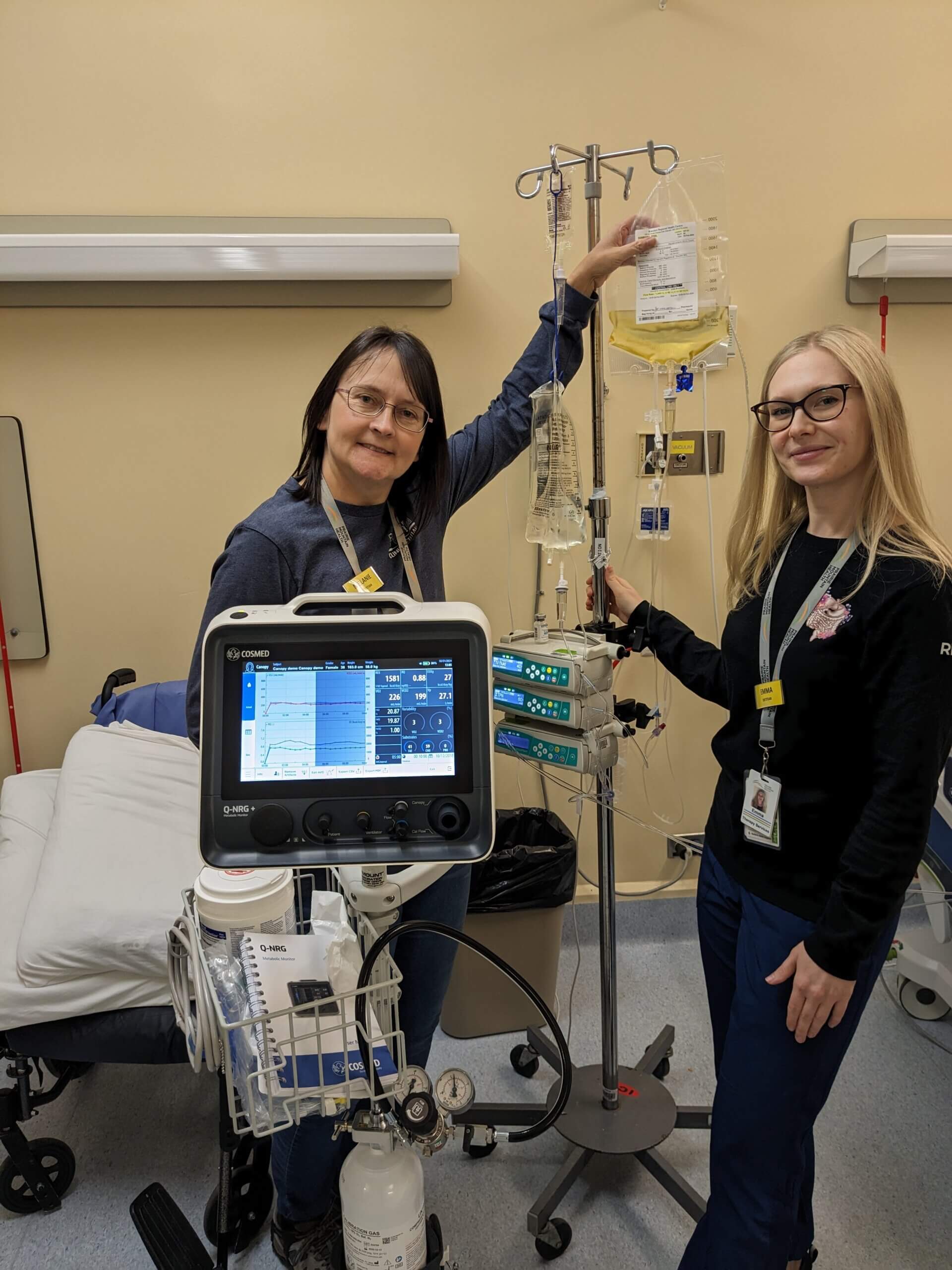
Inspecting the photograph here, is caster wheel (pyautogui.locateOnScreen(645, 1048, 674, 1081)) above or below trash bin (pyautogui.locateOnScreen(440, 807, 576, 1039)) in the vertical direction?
below

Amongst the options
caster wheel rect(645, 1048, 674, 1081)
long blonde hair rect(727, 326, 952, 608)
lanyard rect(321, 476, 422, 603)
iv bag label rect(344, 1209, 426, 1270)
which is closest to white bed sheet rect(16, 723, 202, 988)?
lanyard rect(321, 476, 422, 603)

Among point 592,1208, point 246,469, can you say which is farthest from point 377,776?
point 246,469

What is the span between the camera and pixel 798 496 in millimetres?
1456

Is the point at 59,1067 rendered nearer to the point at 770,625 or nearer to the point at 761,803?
the point at 761,803

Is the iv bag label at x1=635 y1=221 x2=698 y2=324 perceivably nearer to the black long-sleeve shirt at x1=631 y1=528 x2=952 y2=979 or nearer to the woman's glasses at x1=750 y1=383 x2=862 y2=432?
the woman's glasses at x1=750 y1=383 x2=862 y2=432

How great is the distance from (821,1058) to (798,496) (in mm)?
875

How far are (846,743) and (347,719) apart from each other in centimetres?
72

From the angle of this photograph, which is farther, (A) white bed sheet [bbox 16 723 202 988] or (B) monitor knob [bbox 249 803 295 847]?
(A) white bed sheet [bbox 16 723 202 988]

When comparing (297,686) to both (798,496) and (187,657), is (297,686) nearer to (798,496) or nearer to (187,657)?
(798,496)

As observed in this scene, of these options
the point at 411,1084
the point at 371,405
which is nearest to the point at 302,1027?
the point at 411,1084

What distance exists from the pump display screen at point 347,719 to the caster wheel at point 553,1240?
3.81ft

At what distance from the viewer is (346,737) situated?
0.97m

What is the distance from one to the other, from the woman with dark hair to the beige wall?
2.85ft

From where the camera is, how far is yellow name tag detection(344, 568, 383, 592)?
1185 mm
